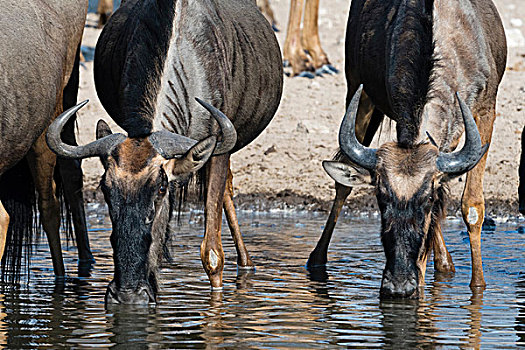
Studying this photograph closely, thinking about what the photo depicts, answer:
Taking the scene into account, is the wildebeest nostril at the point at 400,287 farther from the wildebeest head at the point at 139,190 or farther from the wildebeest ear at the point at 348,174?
the wildebeest head at the point at 139,190

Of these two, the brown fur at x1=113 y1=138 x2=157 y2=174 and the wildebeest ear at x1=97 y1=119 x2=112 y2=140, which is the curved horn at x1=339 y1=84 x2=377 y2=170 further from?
the wildebeest ear at x1=97 y1=119 x2=112 y2=140

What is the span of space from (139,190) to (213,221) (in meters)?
1.21

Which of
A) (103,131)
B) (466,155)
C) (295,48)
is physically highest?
(295,48)

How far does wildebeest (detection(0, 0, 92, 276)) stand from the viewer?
607cm

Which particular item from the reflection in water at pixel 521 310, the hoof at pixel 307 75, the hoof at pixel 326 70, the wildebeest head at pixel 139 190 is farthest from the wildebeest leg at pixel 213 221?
the hoof at pixel 326 70

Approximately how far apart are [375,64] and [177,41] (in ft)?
6.15

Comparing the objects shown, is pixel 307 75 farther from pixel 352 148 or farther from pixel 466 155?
pixel 466 155

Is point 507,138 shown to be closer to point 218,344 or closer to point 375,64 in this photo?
point 375,64

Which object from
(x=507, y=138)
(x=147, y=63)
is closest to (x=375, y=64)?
(x=147, y=63)

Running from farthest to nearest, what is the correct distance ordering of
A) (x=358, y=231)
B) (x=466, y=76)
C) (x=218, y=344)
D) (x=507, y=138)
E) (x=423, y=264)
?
(x=507, y=138) < (x=358, y=231) < (x=466, y=76) < (x=423, y=264) < (x=218, y=344)

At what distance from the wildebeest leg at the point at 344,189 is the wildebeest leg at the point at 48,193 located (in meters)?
1.81

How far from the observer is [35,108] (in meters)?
6.32

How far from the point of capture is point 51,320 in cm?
580

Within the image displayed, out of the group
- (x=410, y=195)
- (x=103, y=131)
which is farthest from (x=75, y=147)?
(x=410, y=195)
